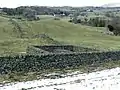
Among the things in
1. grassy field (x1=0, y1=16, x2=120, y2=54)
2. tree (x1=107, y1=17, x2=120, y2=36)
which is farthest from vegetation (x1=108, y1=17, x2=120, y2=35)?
grassy field (x1=0, y1=16, x2=120, y2=54)

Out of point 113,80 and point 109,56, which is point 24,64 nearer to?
point 113,80

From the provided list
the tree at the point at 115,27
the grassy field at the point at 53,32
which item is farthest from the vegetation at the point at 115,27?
the grassy field at the point at 53,32

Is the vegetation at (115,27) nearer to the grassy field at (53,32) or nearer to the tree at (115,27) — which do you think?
the tree at (115,27)

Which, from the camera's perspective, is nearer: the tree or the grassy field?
the grassy field

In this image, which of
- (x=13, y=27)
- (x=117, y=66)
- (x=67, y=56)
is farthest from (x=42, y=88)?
(x=13, y=27)

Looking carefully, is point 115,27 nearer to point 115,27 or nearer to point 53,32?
point 115,27

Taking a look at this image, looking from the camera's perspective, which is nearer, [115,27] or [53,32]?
[53,32]

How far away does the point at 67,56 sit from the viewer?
3606cm

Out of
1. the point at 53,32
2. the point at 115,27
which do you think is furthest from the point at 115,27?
the point at 53,32

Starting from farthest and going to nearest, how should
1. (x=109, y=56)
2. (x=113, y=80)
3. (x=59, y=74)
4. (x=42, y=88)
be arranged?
(x=109, y=56) < (x=59, y=74) < (x=113, y=80) < (x=42, y=88)

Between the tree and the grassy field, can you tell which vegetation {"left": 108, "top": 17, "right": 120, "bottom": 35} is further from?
the grassy field

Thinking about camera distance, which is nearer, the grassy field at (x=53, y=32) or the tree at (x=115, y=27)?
the grassy field at (x=53, y=32)

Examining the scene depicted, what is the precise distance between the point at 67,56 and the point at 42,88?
11244 millimetres

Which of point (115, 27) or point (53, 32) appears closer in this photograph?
point (53, 32)
